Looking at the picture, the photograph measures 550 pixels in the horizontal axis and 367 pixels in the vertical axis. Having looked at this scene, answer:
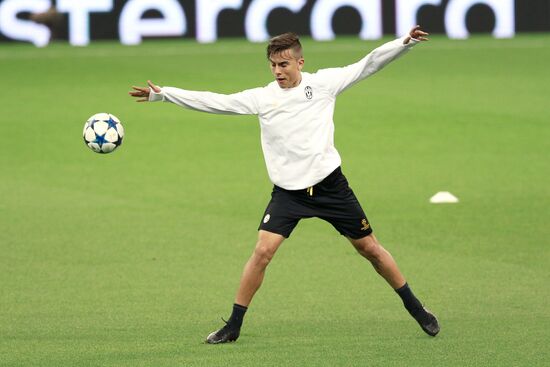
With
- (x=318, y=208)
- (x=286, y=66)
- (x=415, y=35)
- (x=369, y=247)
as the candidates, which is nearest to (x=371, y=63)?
(x=415, y=35)

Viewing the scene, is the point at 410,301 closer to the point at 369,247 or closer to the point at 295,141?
the point at 369,247

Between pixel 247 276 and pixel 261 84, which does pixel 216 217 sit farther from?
pixel 261 84

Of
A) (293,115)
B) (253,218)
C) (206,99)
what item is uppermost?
(206,99)

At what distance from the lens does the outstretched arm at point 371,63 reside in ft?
30.6

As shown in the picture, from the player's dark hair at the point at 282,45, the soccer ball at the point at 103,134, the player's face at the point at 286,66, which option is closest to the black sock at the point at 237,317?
the player's face at the point at 286,66

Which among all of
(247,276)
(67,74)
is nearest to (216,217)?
(247,276)

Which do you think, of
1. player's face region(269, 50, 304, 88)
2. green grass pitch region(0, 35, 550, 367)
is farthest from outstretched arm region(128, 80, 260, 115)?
green grass pitch region(0, 35, 550, 367)

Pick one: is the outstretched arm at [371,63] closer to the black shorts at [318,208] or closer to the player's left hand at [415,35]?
the player's left hand at [415,35]

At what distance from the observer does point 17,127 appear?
22500 millimetres

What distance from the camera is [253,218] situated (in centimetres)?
1526

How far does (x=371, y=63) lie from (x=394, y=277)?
1556 mm

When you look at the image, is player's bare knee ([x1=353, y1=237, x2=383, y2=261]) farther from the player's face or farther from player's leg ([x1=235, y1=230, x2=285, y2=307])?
the player's face

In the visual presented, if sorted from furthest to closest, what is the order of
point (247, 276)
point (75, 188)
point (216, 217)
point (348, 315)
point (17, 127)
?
point (17, 127) → point (75, 188) → point (216, 217) → point (348, 315) → point (247, 276)

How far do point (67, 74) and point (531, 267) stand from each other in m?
16.3
